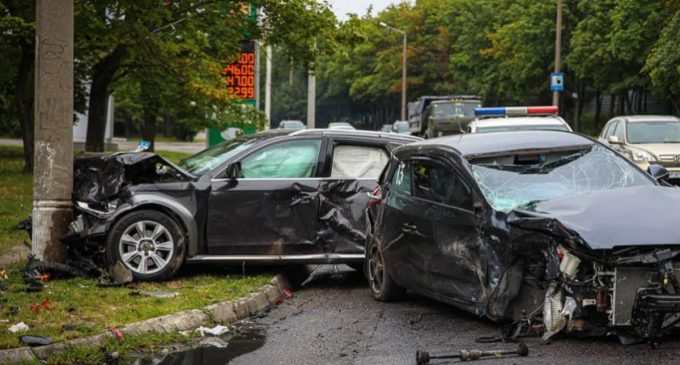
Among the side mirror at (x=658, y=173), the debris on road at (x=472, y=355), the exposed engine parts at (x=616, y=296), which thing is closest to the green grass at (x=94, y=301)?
the debris on road at (x=472, y=355)

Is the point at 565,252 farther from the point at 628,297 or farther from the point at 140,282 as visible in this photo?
the point at 140,282

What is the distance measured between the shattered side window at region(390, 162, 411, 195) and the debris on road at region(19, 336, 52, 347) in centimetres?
352

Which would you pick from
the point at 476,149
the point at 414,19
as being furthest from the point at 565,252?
the point at 414,19

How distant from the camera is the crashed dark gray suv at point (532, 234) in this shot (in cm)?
Result: 664

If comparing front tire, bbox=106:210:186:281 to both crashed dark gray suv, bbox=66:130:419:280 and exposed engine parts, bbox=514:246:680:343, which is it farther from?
exposed engine parts, bbox=514:246:680:343

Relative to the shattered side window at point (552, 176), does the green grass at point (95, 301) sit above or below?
below

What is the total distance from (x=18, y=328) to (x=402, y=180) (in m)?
3.71

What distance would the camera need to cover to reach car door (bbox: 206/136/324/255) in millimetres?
10180

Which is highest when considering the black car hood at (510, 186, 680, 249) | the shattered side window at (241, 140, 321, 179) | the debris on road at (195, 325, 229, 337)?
the shattered side window at (241, 140, 321, 179)

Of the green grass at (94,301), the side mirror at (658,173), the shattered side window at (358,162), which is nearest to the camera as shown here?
the green grass at (94,301)

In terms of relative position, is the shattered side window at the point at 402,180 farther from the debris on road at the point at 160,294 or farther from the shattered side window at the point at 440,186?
the debris on road at the point at 160,294

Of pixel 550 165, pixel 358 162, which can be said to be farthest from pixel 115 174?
pixel 550 165

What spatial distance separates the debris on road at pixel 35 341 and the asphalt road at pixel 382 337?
1.32m

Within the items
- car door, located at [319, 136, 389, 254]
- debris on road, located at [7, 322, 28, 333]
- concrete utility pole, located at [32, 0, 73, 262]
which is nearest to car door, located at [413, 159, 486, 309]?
car door, located at [319, 136, 389, 254]
